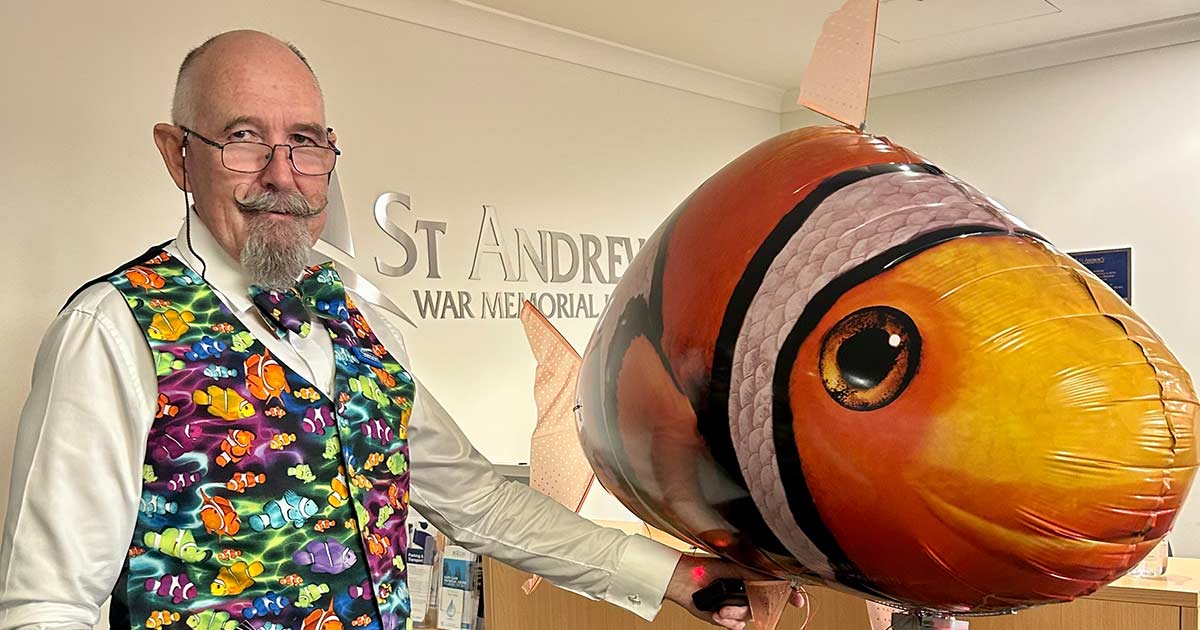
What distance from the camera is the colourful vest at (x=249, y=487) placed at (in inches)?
47.6

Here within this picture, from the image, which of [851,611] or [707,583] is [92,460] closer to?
[707,583]

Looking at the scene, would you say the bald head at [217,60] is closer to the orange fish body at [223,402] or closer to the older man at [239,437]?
the older man at [239,437]

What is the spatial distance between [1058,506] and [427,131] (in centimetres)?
366

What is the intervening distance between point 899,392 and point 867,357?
0.03 m

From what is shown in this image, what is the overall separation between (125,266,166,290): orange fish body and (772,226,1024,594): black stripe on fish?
0.81 m

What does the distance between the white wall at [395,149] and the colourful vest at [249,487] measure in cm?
201

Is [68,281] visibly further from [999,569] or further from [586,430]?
[999,569]

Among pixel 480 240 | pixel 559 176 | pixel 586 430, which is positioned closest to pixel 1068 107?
pixel 559 176

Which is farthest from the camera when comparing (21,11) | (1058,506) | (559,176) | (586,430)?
(559,176)

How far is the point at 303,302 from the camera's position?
1.40 meters

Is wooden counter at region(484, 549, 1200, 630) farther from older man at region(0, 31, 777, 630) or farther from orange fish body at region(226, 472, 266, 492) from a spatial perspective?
orange fish body at region(226, 472, 266, 492)

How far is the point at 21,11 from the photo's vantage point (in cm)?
300

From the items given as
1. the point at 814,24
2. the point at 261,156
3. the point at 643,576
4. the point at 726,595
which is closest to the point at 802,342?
the point at 726,595

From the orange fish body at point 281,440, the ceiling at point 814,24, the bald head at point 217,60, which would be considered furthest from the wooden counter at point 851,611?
the ceiling at point 814,24
